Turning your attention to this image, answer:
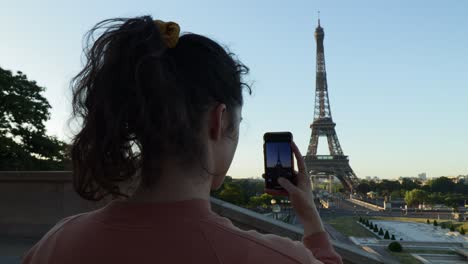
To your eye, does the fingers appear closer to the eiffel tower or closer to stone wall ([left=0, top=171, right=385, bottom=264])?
stone wall ([left=0, top=171, right=385, bottom=264])

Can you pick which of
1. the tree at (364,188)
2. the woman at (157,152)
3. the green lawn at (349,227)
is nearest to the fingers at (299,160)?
the woman at (157,152)

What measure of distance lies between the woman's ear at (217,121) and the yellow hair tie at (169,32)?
191 mm

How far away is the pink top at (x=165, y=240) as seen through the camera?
2.79ft

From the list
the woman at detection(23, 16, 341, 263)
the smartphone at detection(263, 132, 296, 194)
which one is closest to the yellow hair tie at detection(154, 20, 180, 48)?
the woman at detection(23, 16, 341, 263)

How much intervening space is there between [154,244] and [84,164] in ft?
1.17

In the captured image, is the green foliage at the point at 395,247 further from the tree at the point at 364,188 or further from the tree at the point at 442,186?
the tree at the point at 364,188

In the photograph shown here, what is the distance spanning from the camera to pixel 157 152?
1.00 metres

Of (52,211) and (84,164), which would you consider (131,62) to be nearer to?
(84,164)

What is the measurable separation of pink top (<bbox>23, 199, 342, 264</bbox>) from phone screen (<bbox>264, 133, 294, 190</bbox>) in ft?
2.34

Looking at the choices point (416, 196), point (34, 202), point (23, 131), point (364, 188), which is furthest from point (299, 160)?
point (364, 188)

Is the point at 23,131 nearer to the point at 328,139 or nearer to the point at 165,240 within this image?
the point at 165,240

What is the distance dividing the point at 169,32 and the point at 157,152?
30 centimetres

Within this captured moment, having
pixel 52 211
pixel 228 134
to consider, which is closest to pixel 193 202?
pixel 228 134

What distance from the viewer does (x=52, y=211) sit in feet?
19.5
